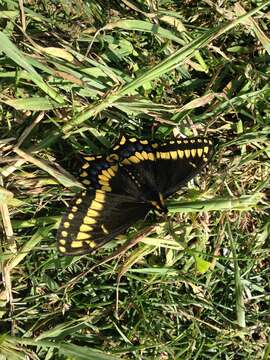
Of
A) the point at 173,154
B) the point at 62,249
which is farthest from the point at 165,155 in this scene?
the point at 62,249

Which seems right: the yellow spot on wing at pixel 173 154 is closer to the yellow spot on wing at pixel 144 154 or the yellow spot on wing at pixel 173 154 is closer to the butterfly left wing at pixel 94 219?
the yellow spot on wing at pixel 144 154

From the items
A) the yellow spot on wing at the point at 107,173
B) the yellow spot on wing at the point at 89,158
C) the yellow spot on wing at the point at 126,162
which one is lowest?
the yellow spot on wing at the point at 107,173

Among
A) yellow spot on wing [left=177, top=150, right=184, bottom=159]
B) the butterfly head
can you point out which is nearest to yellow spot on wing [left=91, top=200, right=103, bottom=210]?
the butterfly head

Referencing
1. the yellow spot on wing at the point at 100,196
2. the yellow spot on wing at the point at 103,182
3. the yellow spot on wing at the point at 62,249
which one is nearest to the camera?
the yellow spot on wing at the point at 62,249

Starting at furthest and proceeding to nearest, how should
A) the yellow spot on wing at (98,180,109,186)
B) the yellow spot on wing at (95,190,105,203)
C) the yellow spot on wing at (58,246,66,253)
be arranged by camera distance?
1. the yellow spot on wing at (98,180,109,186)
2. the yellow spot on wing at (95,190,105,203)
3. the yellow spot on wing at (58,246,66,253)

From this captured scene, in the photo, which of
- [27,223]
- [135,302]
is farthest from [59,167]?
[135,302]

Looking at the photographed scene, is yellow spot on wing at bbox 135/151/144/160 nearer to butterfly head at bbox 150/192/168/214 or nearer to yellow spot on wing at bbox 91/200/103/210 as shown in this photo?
butterfly head at bbox 150/192/168/214

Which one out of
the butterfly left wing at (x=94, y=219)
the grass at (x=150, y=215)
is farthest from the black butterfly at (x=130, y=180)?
the grass at (x=150, y=215)
